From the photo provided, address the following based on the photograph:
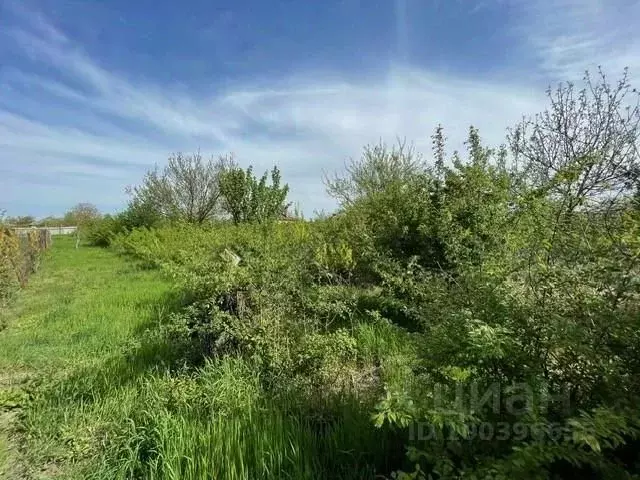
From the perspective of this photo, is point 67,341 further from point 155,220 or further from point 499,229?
point 155,220

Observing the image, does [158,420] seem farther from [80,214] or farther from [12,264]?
[80,214]

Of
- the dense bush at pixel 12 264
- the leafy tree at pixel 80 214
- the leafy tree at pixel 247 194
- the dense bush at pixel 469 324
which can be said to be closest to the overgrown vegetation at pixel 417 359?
the dense bush at pixel 469 324

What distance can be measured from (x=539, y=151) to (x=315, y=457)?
1235cm

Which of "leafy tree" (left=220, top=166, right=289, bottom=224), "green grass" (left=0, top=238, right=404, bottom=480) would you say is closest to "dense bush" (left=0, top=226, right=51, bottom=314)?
"green grass" (left=0, top=238, right=404, bottom=480)

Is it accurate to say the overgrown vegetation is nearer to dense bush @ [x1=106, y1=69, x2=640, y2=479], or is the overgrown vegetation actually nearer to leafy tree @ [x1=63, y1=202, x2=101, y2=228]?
dense bush @ [x1=106, y1=69, x2=640, y2=479]

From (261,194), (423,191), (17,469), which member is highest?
(261,194)

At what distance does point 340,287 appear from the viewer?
548 cm

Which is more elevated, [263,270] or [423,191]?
[423,191]

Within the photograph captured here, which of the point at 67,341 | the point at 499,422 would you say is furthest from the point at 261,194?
the point at 499,422

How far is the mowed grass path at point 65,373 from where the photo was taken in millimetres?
3344

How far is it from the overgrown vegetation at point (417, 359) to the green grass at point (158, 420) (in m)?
0.02

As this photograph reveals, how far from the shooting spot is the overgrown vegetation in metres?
1.87

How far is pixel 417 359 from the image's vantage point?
270 centimetres

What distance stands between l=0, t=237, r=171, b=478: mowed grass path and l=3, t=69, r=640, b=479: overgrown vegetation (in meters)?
0.04
